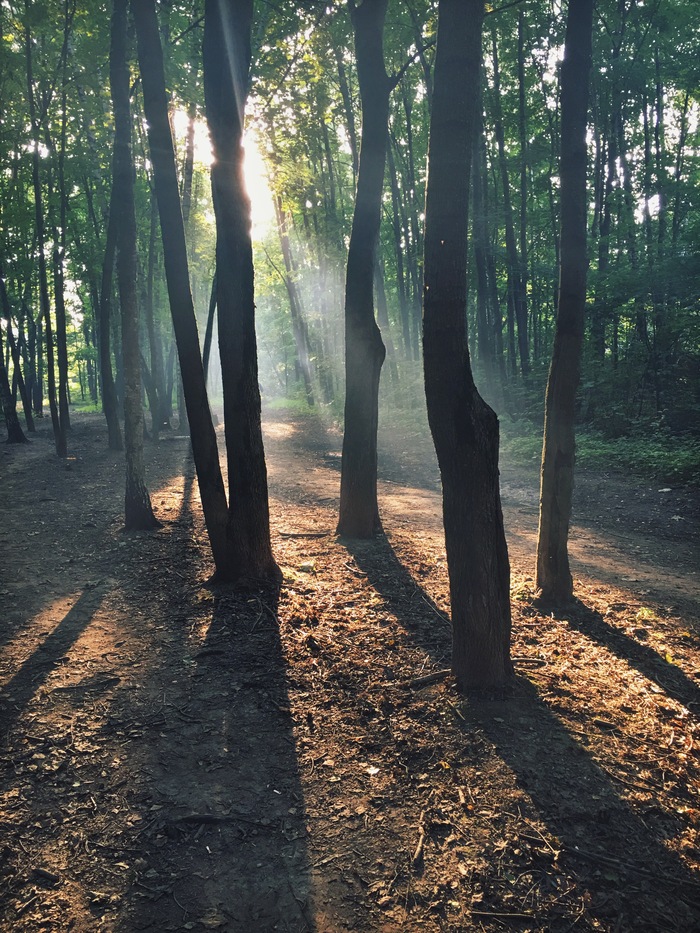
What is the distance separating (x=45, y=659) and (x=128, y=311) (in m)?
5.71

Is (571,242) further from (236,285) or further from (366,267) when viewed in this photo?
(236,285)

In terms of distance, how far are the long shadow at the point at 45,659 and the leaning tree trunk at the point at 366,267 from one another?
3818 mm

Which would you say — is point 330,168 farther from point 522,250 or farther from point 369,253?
point 369,253

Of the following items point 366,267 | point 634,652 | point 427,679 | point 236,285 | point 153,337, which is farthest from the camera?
point 153,337

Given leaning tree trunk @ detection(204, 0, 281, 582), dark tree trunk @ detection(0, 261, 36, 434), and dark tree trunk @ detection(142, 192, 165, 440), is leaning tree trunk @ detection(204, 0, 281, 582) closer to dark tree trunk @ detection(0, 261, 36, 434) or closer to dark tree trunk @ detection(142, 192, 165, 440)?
dark tree trunk @ detection(142, 192, 165, 440)

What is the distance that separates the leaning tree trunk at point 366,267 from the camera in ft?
25.0

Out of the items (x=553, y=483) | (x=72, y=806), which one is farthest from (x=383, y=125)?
(x=72, y=806)

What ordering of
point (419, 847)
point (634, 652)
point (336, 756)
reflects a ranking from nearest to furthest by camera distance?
1. point (419, 847)
2. point (336, 756)
3. point (634, 652)

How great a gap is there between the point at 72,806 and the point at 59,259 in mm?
16113

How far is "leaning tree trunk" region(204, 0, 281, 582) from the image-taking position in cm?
590

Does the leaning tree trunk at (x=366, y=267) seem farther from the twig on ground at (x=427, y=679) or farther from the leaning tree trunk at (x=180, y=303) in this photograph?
the twig on ground at (x=427, y=679)

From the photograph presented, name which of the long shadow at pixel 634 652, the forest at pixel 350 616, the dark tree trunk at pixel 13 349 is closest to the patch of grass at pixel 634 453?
the forest at pixel 350 616

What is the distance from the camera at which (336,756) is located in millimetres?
3791

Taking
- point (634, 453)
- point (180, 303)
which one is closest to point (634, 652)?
point (180, 303)
